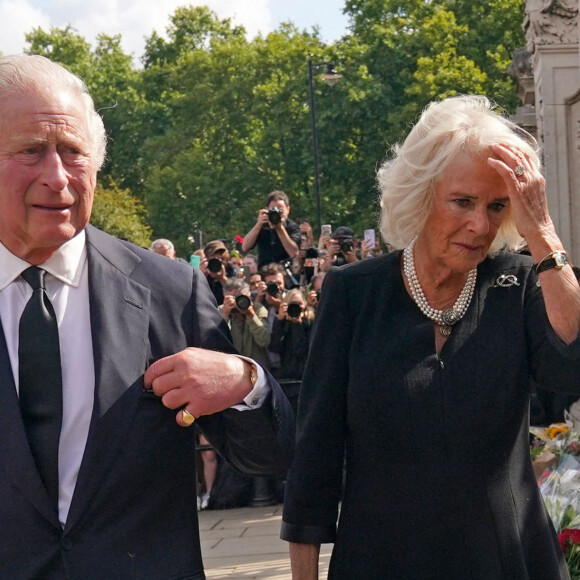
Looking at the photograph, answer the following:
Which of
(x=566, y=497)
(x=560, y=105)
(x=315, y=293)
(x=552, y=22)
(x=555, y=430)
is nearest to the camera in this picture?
(x=566, y=497)

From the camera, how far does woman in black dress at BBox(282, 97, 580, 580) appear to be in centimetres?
338

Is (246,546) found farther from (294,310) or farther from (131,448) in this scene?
(131,448)

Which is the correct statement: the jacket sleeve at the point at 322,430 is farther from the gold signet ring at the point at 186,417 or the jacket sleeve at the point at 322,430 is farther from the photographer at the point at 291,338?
the photographer at the point at 291,338

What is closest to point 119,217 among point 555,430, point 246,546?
point 246,546

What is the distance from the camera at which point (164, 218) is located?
191 ft

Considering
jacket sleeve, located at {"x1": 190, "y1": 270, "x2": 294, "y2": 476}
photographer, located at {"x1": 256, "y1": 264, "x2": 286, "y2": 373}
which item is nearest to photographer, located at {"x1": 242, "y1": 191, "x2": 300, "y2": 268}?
photographer, located at {"x1": 256, "y1": 264, "x2": 286, "y2": 373}

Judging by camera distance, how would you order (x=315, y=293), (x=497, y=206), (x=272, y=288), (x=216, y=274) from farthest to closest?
(x=216, y=274) → (x=272, y=288) → (x=315, y=293) → (x=497, y=206)

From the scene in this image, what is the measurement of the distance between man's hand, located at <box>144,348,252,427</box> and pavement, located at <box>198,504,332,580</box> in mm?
5436

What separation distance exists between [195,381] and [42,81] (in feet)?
2.35

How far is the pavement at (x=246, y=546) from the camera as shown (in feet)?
27.2

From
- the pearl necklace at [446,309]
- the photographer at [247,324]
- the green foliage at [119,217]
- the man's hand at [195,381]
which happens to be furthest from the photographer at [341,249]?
the green foliage at [119,217]

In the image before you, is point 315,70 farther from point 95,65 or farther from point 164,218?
point 95,65

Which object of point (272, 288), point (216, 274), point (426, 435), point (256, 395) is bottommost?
point (426, 435)

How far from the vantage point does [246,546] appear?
9.31m
